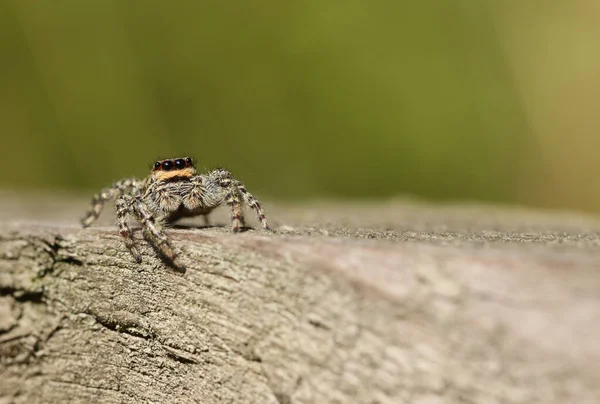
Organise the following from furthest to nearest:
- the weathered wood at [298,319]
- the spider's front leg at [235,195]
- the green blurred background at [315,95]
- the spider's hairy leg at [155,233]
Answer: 1. the green blurred background at [315,95]
2. the spider's front leg at [235,195]
3. the spider's hairy leg at [155,233]
4. the weathered wood at [298,319]

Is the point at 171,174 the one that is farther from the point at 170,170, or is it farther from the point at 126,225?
the point at 126,225

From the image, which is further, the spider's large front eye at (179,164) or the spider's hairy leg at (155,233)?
the spider's large front eye at (179,164)

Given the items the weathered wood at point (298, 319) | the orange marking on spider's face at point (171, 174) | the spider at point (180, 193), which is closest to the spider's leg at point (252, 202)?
the spider at point (180, 193)

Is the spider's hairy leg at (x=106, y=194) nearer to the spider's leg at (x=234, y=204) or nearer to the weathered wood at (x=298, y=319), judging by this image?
the spider's leg at (x=234, y=204)

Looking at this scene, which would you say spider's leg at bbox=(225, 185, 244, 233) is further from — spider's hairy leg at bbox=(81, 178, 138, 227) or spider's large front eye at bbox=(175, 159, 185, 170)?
spider's hairy leg at bbox=(81, 178, 138, 227)

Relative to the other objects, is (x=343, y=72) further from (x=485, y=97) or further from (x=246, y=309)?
(x=246, y=309)

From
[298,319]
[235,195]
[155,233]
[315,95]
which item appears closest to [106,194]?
[235,195]

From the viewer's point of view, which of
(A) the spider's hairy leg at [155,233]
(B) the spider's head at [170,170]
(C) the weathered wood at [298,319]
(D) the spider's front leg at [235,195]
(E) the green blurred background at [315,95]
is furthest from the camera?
(E) the green blurred background at [315,95]
